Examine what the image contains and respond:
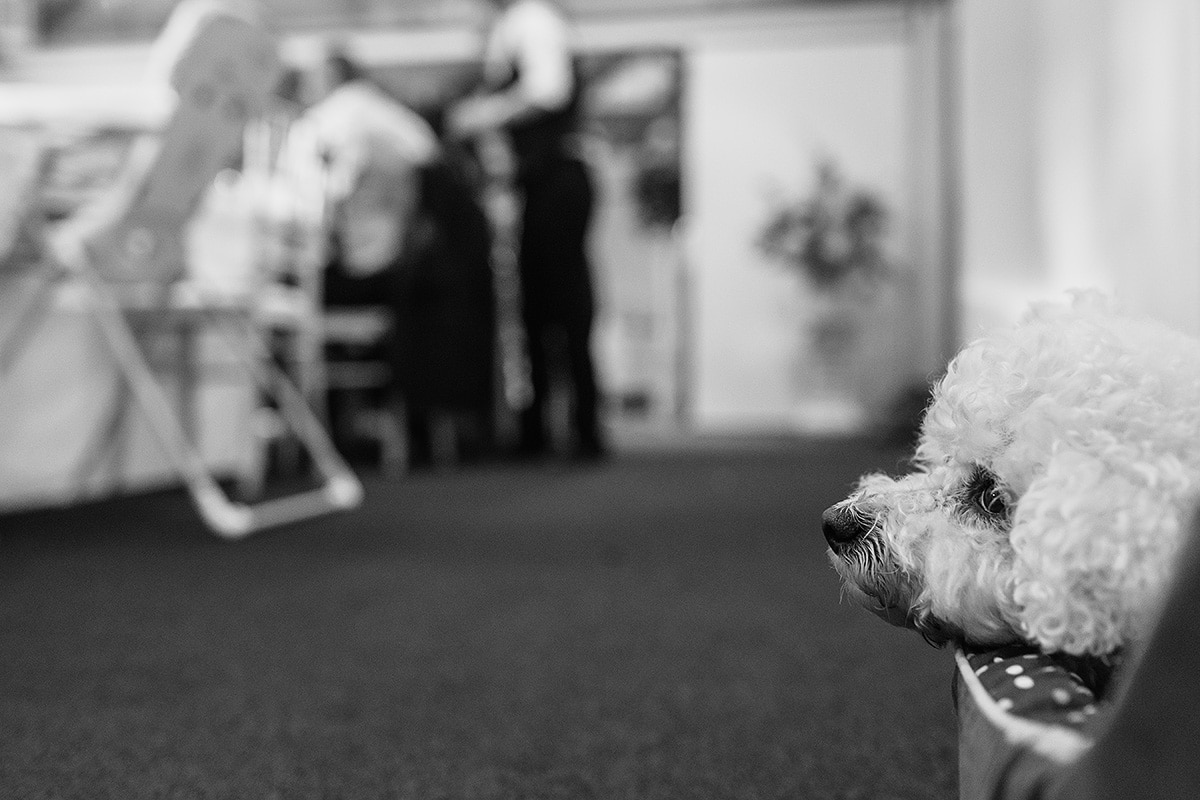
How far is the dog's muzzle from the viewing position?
74 centimetres

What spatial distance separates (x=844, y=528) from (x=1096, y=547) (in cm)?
23

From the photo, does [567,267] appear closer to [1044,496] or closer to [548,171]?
[548,171]

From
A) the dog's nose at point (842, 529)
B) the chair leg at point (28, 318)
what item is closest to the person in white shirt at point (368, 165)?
the chair leg at point (28, 318)

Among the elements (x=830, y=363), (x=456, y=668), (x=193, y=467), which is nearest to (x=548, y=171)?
(x=193, y=467)

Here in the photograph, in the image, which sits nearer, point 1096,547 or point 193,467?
point 1096,547

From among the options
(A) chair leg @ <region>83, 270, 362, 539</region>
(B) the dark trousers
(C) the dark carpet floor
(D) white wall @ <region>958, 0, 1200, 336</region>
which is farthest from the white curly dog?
(B) the dark trousers

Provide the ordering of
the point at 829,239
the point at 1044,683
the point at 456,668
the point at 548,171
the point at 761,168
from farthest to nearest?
the point at 761,168 → the point at 829,239 → the point at 548,171 → the point at 456,668 → the point at 1044,683

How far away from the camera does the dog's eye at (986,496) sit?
0.67m

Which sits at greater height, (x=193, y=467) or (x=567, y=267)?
(x=567, y=267)

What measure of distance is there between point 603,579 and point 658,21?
21.7 feet

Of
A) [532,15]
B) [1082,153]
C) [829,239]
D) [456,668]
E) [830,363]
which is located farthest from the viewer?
[830,363]

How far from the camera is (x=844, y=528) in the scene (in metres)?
0.75

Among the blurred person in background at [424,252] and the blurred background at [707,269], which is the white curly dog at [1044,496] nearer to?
the blurred background at [707,269]

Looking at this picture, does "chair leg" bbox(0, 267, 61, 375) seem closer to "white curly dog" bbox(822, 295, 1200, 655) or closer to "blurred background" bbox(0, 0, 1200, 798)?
"blurred background" bbox(0, 0, 1200, 798)
